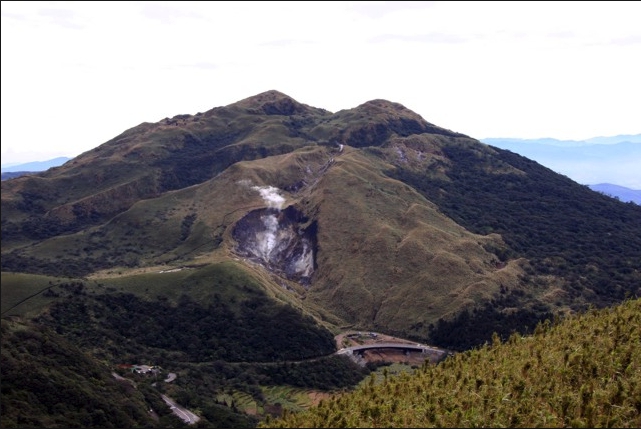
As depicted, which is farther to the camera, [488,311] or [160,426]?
[488,311]

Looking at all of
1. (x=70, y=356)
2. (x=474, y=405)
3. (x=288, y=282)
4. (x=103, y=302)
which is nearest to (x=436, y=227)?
(x=288, y=282)

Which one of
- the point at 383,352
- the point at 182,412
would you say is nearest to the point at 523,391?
the point at 182,412

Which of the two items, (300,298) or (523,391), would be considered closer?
(523,391)

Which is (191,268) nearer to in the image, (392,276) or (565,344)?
(392,276)

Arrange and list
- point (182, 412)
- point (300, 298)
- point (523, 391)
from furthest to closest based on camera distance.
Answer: point (300, 298) → point (182, 412) → point (523, 391)

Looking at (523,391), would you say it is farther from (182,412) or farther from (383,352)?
(383,352)

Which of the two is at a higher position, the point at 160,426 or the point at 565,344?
the point at 565,344

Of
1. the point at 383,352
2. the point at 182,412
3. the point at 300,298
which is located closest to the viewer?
the point at 182,412

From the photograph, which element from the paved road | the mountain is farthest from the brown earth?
the paved road
